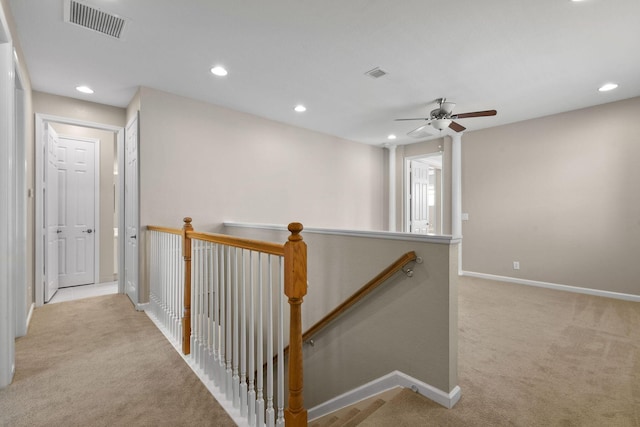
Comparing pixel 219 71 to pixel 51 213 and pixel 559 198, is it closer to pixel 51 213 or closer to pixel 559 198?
pixel 51 213

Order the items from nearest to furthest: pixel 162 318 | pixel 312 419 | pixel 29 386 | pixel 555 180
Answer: pixel 29 386, pixel 312 419, pixel 162 318, pixel 555 180

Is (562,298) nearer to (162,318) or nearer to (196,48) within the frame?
(162,318)

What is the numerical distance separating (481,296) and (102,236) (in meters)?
5.88

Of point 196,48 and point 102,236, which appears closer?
point 196,48

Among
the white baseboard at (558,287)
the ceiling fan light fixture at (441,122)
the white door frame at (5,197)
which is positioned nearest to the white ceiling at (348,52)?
the ceiling fan light fixture at (441,122)

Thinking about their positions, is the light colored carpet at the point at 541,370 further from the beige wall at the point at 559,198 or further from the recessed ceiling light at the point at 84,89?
the recessed ceiling light at the point at 84,89

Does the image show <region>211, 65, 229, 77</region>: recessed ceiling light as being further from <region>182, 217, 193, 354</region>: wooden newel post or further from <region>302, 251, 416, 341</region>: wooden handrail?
<region>302, 251, 416, 341</region>: wooden handrail

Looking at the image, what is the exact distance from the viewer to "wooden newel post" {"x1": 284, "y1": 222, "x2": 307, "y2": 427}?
135 cm

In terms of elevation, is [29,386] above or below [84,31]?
below

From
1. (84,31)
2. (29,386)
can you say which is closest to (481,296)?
(29,386)

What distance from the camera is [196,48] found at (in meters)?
2.77

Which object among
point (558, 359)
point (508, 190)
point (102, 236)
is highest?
point (508, 190)

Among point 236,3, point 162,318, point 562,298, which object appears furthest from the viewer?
point 562,298

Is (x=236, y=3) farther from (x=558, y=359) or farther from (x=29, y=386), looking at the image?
(x=558, y=359)
